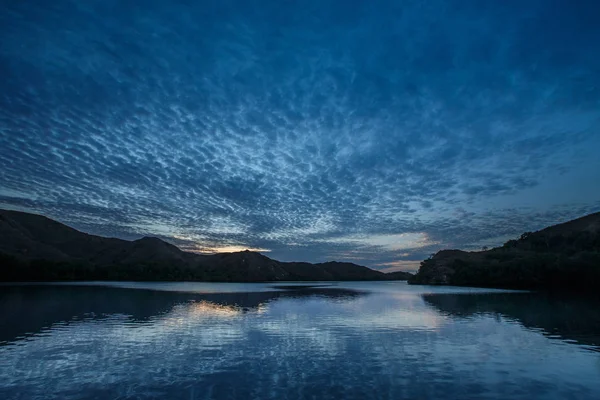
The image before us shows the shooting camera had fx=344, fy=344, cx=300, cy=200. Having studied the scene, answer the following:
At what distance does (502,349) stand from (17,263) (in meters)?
220

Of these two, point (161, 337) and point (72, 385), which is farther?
point (161, 337)

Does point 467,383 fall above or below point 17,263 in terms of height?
below

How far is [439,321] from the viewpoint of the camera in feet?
170

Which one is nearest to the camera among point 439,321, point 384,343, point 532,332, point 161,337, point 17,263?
point 384,343

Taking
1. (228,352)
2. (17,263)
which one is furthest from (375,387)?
(17,263)

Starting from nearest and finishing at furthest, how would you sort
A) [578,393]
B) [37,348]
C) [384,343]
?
1. [578,393]
2. [37,348]
3. [384,343]

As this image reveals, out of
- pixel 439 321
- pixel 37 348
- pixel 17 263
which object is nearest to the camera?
pixel 37 348

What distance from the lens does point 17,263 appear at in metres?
177

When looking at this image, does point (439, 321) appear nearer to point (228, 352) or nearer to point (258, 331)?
point (258, 331)

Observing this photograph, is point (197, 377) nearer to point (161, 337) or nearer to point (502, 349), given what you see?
point (161, 337)

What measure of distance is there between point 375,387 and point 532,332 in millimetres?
31597

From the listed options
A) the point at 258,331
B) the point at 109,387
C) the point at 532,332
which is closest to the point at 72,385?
the point at 109,387

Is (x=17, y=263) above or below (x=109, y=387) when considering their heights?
above

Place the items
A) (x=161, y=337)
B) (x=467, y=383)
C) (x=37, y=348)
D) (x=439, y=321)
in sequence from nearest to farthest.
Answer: (x=467, y=383) → (x=37, y=348) → (x=161, y=337) → (x=439, y=321)
